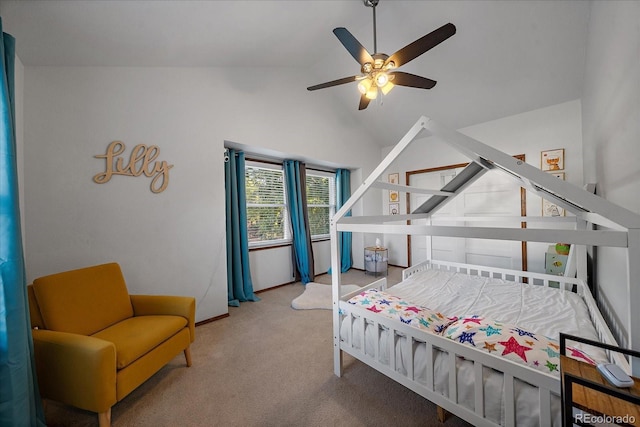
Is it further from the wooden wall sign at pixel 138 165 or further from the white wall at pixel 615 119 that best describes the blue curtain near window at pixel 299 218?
the white wall at pixel 615 119

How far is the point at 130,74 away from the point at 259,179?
1.87 metres

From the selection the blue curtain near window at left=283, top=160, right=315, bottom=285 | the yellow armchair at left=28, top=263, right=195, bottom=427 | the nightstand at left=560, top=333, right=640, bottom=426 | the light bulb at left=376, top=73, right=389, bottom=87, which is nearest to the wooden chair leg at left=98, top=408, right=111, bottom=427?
the yellow armchair at left=28, top=263, right=195, bottom=427

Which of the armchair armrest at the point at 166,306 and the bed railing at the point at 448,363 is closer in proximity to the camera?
the bed railing at the point at 448,363

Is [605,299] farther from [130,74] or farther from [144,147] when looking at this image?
[130,74]

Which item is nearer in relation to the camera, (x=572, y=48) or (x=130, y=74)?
(x=130, y=74)

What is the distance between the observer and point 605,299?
185 centimetres

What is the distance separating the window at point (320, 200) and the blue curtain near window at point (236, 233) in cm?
143

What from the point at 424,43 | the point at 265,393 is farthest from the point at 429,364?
the point at 424,43

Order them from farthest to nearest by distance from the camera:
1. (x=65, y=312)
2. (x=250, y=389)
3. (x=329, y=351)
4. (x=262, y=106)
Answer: (x=262, y=106), (x=329, y=351), (x=250, y=389), (x=65, y=312)

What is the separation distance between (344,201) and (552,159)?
3.08 metres

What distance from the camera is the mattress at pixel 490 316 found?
3.39 ft

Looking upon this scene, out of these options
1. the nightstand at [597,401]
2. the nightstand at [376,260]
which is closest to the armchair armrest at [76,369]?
the nightstand at [597,401]

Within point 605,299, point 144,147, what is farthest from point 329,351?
point 144,147

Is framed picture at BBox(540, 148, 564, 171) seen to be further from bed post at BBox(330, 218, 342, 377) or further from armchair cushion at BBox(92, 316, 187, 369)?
armchair cushion at BBox(92, 316, 187, 369)
